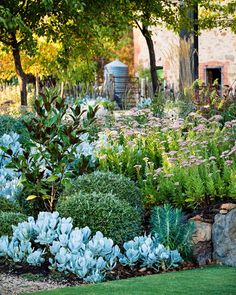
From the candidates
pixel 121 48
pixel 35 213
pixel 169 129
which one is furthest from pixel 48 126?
pixel 121 48

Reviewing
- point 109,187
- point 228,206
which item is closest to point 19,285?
point 109,187

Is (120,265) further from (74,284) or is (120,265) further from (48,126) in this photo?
(48,126)

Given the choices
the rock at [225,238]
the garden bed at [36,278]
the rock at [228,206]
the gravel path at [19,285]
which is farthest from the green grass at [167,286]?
the rock at [228,206]

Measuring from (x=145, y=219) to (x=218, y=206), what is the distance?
34.6 inches

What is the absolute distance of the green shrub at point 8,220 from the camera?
7250mm

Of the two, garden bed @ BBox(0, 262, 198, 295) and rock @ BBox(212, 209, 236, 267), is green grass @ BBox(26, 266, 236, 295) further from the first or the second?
rock @ BBox(212, 209, 236, 267)

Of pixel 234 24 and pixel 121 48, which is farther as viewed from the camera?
pixel 121 48

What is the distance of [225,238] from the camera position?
7551 mm

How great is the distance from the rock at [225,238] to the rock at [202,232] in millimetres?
51

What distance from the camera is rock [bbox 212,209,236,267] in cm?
749

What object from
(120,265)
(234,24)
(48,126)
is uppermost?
(234,24)

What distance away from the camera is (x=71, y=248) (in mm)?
6691

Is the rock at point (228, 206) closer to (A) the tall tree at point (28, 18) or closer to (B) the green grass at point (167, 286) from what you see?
(B) the green grass at point (167, 286)

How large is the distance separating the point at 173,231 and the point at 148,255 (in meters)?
0.50
